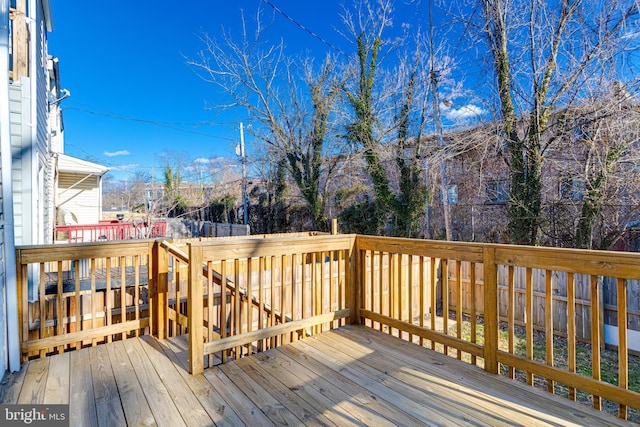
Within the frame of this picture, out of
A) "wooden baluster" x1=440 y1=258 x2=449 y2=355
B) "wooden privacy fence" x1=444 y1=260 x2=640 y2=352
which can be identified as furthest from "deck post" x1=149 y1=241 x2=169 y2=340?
"wooden privacy fence" x1=444 y1=260 x2=640 y2=352

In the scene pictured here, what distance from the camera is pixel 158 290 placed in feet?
10.2

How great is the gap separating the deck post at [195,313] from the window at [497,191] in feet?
24.8

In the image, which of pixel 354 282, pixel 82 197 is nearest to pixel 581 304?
pixel 354 282

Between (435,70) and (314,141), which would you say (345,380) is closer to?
(435,70)

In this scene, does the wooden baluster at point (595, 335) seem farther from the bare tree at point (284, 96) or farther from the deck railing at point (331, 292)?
the bare tree at point (284, 96)

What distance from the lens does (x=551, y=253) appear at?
2.09 m

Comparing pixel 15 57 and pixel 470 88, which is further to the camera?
pixel 470 88

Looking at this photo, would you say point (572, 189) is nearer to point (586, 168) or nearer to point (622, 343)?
point (586, 168)

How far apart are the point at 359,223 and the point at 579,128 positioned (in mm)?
6505

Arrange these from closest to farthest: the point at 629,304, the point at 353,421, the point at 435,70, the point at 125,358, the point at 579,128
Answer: the point at 353,421 < the point at 125,358 < the point at 629,304 < the point at 579,128 < the point at 435,70

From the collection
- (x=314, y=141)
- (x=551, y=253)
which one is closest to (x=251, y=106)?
(x=314, y=141)

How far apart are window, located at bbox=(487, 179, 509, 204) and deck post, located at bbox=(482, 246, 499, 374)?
249 inches

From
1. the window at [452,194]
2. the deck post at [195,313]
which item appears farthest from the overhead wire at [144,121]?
the deck post at [195,313]

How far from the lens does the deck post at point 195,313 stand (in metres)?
2.34
